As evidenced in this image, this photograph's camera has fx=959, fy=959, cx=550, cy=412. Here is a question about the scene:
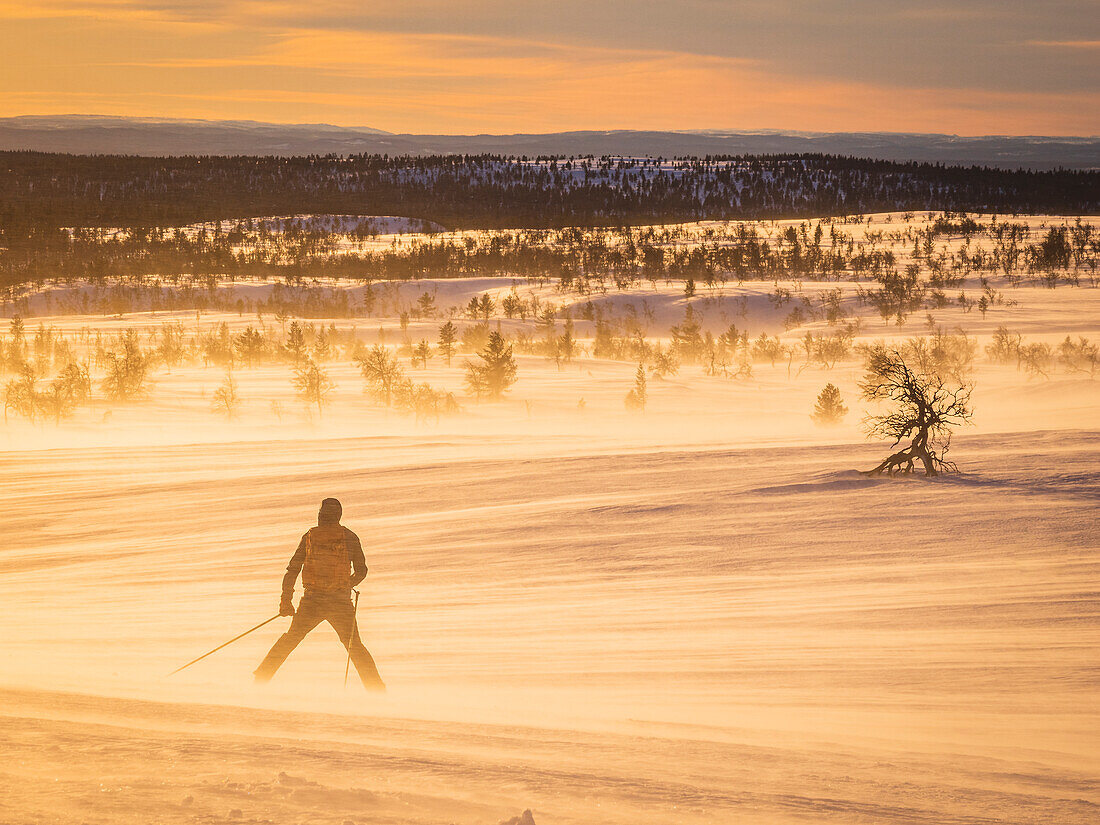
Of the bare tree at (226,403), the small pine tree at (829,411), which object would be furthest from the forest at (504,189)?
the small pine tree at (829,411)

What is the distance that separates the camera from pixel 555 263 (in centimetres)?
6303

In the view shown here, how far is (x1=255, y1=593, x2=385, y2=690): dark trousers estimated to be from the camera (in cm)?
555

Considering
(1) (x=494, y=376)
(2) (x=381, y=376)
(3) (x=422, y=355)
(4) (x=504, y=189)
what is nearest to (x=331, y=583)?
(1) (x=494, y=376)

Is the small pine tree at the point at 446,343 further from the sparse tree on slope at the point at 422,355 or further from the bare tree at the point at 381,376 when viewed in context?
the bare tree at the point at 381,376

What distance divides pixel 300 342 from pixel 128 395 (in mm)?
9442

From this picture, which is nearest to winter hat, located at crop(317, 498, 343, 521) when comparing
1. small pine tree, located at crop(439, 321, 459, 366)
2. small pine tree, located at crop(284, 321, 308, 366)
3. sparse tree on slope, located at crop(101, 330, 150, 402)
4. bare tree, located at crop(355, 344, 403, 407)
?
bare tree, located at crop(355, 344, 403, 407)

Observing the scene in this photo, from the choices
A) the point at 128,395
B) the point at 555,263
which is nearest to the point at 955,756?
the point at 128,395

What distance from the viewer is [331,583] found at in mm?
5535

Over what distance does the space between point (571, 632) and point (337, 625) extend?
247cm

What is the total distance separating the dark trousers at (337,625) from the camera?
5.55 meters

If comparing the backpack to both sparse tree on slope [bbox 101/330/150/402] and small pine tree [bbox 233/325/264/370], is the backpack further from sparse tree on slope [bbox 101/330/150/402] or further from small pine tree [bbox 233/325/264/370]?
small pine tree [bbox 233/325/264/370]

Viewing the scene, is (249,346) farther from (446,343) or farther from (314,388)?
(314,388)

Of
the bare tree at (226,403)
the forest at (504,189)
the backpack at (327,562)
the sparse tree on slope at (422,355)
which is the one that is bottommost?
the bare tree at (226,403)

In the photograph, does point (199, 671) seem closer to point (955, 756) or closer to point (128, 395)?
point (955, 756)
